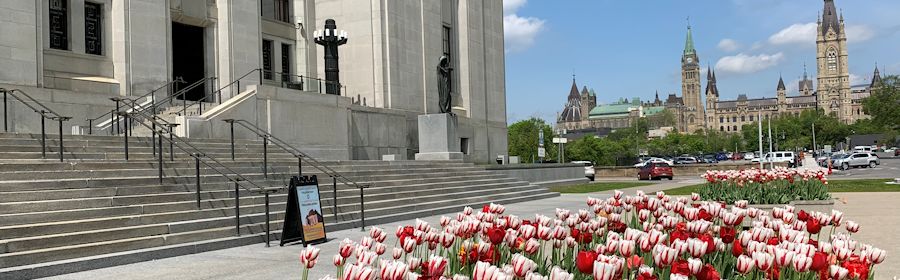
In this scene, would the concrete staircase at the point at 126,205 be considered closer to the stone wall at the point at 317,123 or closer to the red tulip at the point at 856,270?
the stone wall at the point at 317,123

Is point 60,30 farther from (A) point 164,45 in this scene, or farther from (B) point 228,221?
(B) point 228,221

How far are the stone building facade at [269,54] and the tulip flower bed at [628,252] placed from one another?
16228 mm

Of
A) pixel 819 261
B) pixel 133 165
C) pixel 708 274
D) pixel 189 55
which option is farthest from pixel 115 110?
pixel 819 261

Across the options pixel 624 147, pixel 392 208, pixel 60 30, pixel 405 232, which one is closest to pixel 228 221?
pixel 392 208

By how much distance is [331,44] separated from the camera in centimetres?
2881

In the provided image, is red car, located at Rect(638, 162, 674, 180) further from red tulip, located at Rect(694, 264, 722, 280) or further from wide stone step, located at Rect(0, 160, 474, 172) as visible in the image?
red tulip, located at Rect(694, 264, 722, 280)

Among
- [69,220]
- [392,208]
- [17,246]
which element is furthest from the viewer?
[392,208]

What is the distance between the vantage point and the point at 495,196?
78.6ft

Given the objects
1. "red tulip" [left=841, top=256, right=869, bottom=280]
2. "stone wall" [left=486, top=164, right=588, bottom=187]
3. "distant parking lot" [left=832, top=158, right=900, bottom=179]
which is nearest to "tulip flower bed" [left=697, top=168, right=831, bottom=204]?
"red tulip" [left=841, top=256, right=869, bottom=280]

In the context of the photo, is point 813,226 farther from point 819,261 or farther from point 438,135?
point 438,135

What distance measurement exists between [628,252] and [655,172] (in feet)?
150

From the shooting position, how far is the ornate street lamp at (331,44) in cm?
2850

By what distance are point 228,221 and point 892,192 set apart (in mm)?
21509

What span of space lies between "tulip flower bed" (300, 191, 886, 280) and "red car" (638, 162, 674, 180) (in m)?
42.3
